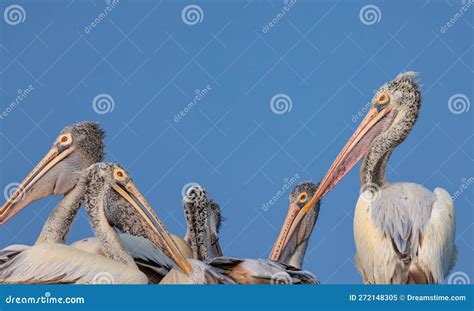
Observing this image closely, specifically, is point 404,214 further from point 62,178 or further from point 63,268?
point 62,178

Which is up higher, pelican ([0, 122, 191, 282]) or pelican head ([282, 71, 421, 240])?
pelican head ([282, 71, 421, 240])

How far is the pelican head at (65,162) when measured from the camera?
12.7 metres

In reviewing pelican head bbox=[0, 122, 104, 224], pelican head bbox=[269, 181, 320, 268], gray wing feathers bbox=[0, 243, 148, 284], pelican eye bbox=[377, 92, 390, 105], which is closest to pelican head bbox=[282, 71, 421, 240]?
pelican eye bbox=[377, 92, 390, 105]

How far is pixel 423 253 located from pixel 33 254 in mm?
3079

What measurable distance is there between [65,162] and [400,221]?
3.16m

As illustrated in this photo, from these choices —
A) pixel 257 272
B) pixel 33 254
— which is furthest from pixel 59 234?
pixel 257 272

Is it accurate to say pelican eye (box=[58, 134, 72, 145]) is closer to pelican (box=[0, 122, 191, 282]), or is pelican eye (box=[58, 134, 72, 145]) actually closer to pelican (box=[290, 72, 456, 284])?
pelican (box=[0, 122, 191, 282])

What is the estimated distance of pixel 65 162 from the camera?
1280 centimetres

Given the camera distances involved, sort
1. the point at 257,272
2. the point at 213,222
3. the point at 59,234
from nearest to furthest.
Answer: the point at 257,272 < the point at 59,234 < the point at 213,222

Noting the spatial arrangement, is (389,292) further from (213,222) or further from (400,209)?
(213,222)

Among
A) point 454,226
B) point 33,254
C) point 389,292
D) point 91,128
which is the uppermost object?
point 454,226

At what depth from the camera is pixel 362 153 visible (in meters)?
12.6

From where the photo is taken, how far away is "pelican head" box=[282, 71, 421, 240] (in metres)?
12.3

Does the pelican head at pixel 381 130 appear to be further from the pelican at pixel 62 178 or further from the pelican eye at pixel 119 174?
the pelican eye at pixel 119 174
